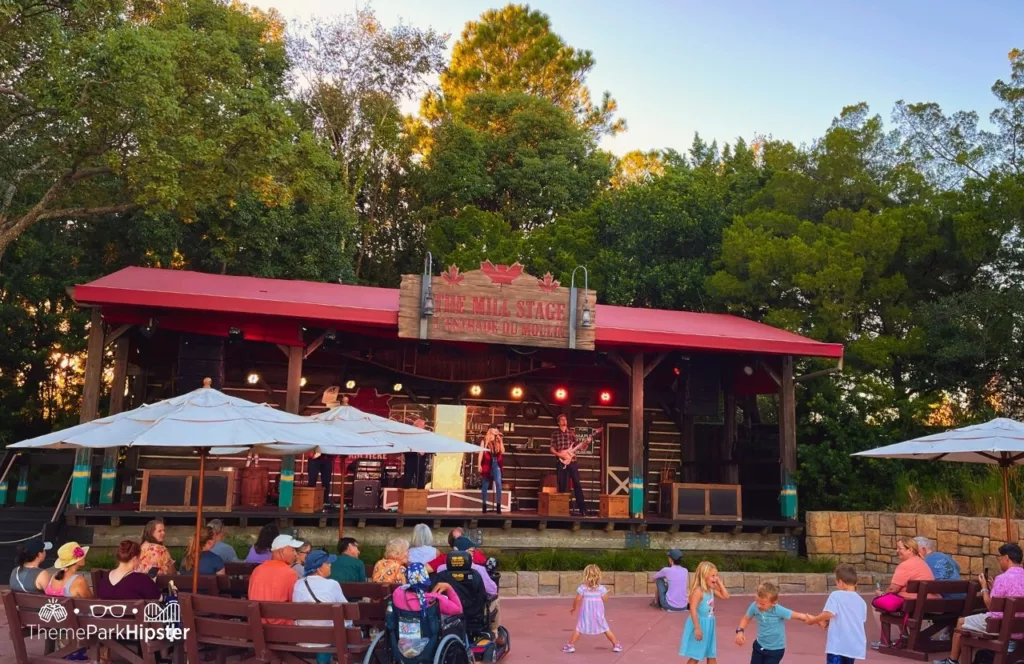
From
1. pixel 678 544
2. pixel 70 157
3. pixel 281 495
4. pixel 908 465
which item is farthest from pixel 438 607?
pixel 70 157

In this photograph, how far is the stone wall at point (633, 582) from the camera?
12688 mm

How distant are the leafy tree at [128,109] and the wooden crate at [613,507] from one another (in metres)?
8.23

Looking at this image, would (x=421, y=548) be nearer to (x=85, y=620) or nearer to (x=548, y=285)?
(x=85, y=620)

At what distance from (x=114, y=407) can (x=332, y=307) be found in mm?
3661

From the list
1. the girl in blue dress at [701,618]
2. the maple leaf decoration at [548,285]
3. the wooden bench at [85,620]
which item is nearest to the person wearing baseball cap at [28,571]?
the wooden bench at [85,620]

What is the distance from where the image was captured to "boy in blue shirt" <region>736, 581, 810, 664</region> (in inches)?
243

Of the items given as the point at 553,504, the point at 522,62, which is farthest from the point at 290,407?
the point at 522,62

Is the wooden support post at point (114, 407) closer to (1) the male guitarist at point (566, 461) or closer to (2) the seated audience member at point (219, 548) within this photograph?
(2) the seated audience member at point (219, 548)

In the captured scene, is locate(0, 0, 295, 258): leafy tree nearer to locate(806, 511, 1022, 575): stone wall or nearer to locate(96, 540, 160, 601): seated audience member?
locate(96, 540, 160, 601): seated audience member

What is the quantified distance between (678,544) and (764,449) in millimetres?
3623

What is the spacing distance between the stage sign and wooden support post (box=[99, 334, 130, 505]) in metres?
4.30

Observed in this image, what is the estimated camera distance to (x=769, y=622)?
6.23m

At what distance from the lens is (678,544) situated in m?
14.6

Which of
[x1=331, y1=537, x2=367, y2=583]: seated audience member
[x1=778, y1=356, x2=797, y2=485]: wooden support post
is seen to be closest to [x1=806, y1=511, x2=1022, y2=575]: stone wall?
[x1=778, y1=356, x2=797, y2=485]: wooden support post
